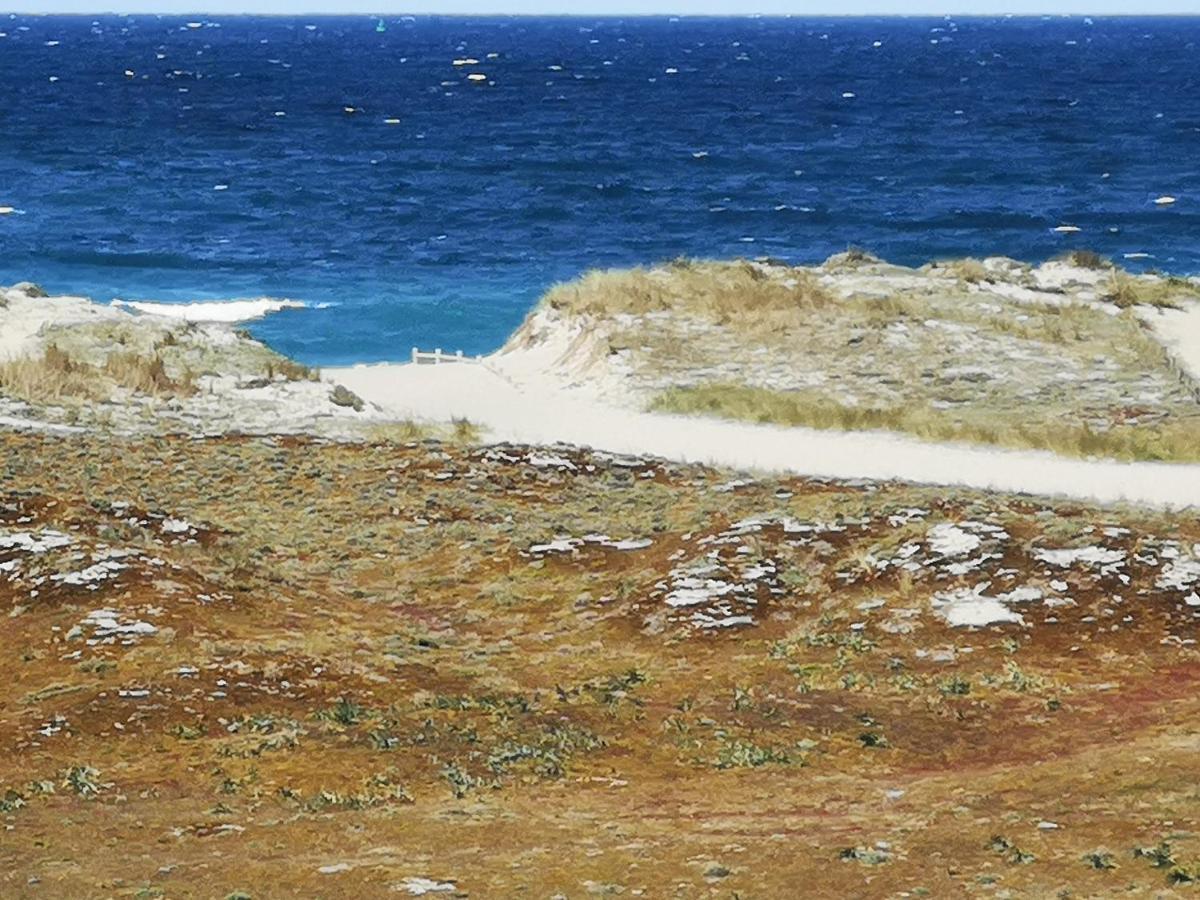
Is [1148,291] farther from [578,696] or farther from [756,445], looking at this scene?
[578,696]

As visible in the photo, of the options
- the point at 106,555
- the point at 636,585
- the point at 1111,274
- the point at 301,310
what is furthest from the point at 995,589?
the point at 301,310

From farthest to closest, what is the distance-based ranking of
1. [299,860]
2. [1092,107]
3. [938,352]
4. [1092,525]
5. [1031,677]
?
[1092,107] → [938,352] → [1092,525] → [1031,677] → [299,860]

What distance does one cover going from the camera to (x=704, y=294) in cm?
4075

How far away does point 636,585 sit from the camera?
18562mm

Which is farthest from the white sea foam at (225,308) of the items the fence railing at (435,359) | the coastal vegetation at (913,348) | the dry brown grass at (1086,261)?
the dry brown grass at (1086,261)

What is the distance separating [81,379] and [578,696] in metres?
17.9

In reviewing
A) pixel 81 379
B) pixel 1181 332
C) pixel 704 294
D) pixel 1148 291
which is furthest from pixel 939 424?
pixel 1148 291

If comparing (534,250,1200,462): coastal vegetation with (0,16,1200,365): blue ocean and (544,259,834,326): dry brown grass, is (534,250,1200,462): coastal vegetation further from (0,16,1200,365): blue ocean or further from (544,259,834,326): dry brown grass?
(0,16,1200,365): blue ocean

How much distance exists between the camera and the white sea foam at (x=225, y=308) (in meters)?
54.2

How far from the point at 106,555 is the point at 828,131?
98.4m

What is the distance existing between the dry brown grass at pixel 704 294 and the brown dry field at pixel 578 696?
1666cm

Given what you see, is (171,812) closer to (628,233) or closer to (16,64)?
(628,233)

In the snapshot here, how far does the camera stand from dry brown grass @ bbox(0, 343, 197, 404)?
98.1ft

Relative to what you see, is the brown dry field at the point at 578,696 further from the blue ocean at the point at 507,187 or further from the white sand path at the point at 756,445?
the blue ocean at the point at 507,187
